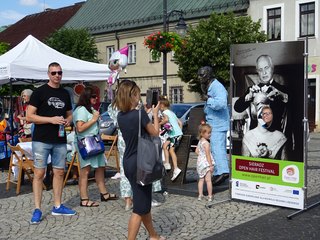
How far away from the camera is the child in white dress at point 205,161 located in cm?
755

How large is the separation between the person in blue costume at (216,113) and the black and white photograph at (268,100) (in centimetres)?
60

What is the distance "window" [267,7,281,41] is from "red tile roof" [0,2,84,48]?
23.3 m

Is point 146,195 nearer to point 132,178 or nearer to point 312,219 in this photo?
point 132,178

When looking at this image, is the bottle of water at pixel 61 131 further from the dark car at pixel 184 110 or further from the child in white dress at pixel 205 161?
the dark car at pixel 184 110

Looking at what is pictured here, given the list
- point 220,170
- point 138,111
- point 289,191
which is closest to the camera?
point 138,111

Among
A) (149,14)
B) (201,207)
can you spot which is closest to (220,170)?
(201,207)

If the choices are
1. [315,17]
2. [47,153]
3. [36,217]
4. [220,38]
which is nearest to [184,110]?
[47,153]

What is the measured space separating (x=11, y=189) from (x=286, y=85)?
5037 millimetres

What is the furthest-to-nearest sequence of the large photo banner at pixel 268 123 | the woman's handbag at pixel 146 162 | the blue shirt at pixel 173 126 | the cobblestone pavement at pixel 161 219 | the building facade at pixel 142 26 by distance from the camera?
the building facade at pixel 142 26, the blue shirt at pixel 173 126, the large photo banner at pixel 268 123, the cobblestone pavement at pixel 161 219, the woman's handbag at pixel 146 162

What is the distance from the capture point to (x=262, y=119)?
7.02 meters

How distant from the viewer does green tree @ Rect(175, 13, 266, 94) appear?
2672cm

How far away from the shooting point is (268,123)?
6.97m

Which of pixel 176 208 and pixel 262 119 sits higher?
pixel 262 119

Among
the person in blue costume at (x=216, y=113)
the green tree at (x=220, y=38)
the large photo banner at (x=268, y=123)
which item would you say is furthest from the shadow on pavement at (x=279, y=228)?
the green tree at (x=220, y=38)
